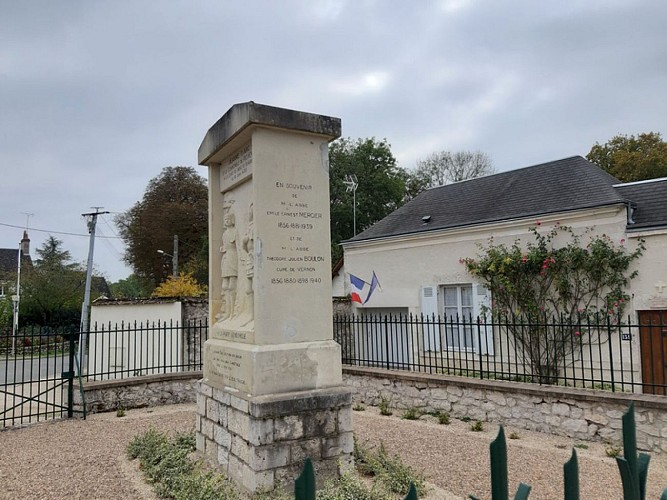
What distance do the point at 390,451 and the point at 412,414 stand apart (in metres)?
2.18

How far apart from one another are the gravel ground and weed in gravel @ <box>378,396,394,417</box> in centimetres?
19

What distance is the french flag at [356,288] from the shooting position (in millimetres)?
15242

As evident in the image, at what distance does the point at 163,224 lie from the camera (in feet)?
106

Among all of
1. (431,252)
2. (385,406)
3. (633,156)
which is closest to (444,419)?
(385,406)

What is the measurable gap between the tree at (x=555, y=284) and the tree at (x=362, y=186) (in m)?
15.7

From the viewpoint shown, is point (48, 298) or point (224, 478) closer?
point (224, 478)

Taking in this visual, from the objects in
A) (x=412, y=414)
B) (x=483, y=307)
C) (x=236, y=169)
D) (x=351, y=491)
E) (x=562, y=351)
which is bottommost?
(x=412, y=414)

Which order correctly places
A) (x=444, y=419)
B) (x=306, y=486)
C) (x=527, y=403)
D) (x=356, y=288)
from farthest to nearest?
(x=356, y=288), (x=444, y=419), (x=527, y=403), (x=306, y=486)

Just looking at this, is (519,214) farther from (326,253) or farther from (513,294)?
(326,253)

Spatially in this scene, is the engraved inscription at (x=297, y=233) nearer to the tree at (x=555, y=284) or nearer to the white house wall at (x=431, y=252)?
the tree at (x=555, y=284)

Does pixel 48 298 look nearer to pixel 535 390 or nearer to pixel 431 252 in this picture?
pixel 431 252

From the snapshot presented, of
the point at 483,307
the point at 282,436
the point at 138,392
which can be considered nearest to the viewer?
the point at 282,436

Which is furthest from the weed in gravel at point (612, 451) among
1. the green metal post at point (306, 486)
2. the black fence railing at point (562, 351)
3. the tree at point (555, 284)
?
the green metal post at point (306, 486)

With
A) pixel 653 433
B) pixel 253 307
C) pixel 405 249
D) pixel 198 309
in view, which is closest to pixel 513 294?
pixel 405 249
